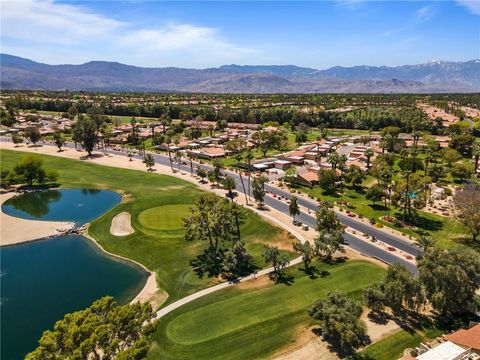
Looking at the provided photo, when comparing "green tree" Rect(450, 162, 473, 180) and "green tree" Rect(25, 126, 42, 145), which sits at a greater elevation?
"green tree" Rect(25, 126, 42, 145)

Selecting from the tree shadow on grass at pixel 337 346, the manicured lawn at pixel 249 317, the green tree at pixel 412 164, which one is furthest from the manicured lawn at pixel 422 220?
the tree shadow on grass at pixel 337 346

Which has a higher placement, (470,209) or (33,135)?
(33,135)

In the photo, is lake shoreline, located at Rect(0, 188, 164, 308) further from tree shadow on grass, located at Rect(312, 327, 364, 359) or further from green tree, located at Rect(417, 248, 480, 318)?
green tree, located at Rect(417, 248, 480, 318)

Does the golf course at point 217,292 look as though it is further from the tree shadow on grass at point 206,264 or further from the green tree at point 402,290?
the green tree at point 402,290

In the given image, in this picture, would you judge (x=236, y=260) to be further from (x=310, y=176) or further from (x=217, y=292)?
(x=310, y=176)

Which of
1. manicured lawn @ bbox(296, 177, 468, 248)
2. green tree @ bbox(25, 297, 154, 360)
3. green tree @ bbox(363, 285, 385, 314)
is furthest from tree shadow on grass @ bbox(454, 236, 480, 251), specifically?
green tree @ bbox(25, 297, 154, 360)

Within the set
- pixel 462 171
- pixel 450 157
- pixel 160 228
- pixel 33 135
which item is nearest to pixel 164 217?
pixel 160 228
